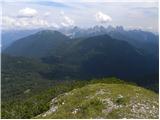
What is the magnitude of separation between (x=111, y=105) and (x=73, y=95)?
37.5ft

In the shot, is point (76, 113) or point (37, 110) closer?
point (76, 113)

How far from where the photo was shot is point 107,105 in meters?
45.1

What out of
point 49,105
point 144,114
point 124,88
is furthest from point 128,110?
point 49,105

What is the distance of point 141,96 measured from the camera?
48.5 metres

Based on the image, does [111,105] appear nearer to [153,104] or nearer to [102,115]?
[102,115]

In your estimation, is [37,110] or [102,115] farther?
[37,110]

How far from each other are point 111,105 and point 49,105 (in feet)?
46.1

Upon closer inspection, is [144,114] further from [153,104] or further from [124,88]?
[124,88]

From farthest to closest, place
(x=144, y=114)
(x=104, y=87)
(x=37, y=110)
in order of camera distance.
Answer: (x=104, y=87), (x=37, y=110), (x=144, y=114)

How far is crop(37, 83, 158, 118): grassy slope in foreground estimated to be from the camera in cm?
4122

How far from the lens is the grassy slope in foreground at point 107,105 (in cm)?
4122

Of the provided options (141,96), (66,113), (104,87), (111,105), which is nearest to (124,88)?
(104,87)

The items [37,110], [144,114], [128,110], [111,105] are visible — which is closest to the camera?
[144,114]

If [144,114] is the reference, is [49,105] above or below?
below
